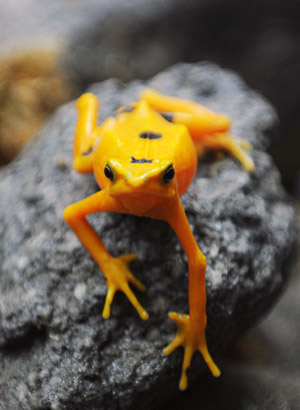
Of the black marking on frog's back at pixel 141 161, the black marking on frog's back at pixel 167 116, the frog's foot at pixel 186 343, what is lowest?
the frog's foot at pixel 186 343

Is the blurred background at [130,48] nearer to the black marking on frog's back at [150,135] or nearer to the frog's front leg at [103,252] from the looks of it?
the frog's front leg at [103,252]

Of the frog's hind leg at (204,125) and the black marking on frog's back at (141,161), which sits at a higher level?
the black marking on frog's back at (141,161)

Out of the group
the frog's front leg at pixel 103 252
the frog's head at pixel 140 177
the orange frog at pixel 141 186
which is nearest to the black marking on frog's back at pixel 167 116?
the orange frog at pixel 141 186

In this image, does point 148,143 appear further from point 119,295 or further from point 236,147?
point 236,147

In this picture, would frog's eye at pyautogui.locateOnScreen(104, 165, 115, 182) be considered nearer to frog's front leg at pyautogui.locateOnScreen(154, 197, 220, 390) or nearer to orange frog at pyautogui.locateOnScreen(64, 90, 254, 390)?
orange frog at pyautogui.locateOnScreen(64, 90, 254, 390)

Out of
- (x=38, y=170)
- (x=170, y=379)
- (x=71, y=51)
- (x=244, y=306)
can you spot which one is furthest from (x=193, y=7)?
(x=170, y=379)

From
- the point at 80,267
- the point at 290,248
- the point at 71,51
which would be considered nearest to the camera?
the point at 80,267

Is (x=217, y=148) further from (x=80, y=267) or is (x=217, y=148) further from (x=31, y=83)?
(x=31, y=83)

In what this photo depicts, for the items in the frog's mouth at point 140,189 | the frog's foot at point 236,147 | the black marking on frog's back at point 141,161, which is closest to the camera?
the frog's mouth at point 140,189
